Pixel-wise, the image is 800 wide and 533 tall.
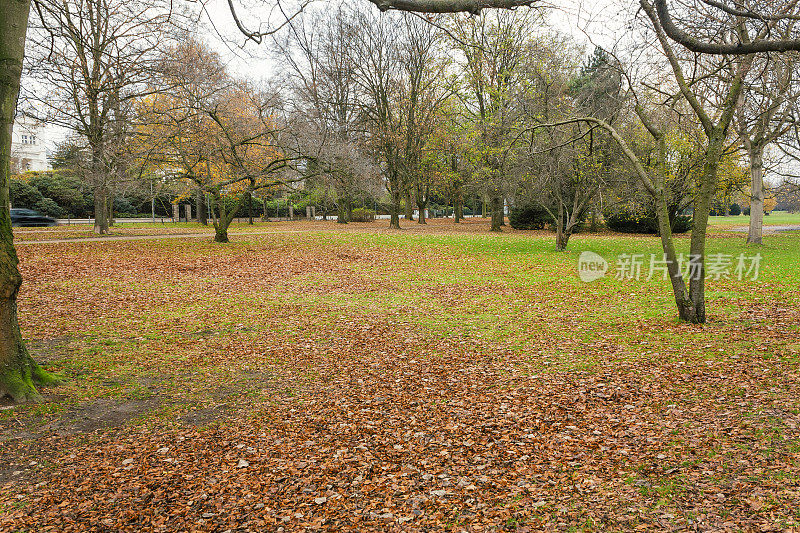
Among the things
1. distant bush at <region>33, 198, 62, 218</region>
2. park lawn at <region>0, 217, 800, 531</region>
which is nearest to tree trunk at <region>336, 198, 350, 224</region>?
distant bush at <region>33, 198, 62, 218</region>

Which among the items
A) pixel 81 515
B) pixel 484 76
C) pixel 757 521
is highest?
pixel 484 76

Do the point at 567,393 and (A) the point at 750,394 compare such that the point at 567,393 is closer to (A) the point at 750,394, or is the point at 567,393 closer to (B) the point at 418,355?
(A) the point at 750,394

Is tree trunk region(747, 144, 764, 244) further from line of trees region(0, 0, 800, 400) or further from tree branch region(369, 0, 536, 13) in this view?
tree branch region(369, 0, 536, 13)

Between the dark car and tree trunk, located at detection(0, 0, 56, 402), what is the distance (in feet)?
102

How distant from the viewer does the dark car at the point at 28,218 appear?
98.6 feet

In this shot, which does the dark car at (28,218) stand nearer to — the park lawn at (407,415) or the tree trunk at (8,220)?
the park lawn at (407,415)

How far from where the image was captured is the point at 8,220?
16.7ft

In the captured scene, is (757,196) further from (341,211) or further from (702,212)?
(341,211)

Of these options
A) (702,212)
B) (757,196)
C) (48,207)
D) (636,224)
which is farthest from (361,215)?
(702,212)

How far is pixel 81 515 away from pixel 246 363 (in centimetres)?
350

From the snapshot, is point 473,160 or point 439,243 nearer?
point 439,243

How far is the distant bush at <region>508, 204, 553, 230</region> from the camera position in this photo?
110 feet

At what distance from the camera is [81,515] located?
11.2ft

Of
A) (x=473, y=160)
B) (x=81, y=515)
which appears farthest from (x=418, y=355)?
(x=473, y=160)
